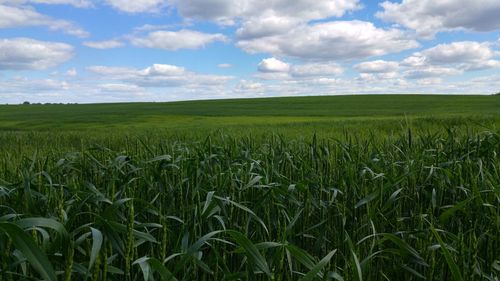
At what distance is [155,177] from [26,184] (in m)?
1.05

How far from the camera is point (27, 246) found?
4.17 feet

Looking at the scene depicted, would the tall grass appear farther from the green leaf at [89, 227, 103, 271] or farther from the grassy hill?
the grassy hill

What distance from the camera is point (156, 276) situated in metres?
2.31

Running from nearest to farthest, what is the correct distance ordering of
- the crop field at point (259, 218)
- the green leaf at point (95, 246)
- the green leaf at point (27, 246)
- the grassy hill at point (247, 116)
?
1. the green leaf at point (27, 246)
2. the green leaf at point (95, 246)
3. the crop field at point (259, 218)
4. the grassy hill at point (247, 116)

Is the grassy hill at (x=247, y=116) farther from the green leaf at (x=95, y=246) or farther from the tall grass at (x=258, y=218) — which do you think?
the green leaf at (x=95, y=246)

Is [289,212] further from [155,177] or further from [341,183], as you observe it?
[155,177]

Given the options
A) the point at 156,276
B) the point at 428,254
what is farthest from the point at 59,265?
the point at 428,254

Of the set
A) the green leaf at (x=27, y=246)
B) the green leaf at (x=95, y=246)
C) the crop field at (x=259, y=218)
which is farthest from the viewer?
the crop field at (x=259, y=218)

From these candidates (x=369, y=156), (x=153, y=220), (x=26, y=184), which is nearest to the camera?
(x=26, y=184)

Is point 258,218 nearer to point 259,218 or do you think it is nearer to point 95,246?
point 259,218

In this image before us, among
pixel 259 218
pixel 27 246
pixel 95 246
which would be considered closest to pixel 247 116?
pixel 259 218

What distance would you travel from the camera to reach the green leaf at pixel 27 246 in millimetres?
1256

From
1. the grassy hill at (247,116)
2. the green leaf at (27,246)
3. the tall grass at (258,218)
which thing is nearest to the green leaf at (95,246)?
the tall grass at (258,218)

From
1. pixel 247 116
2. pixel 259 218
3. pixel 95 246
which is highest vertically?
pixel 95 246
